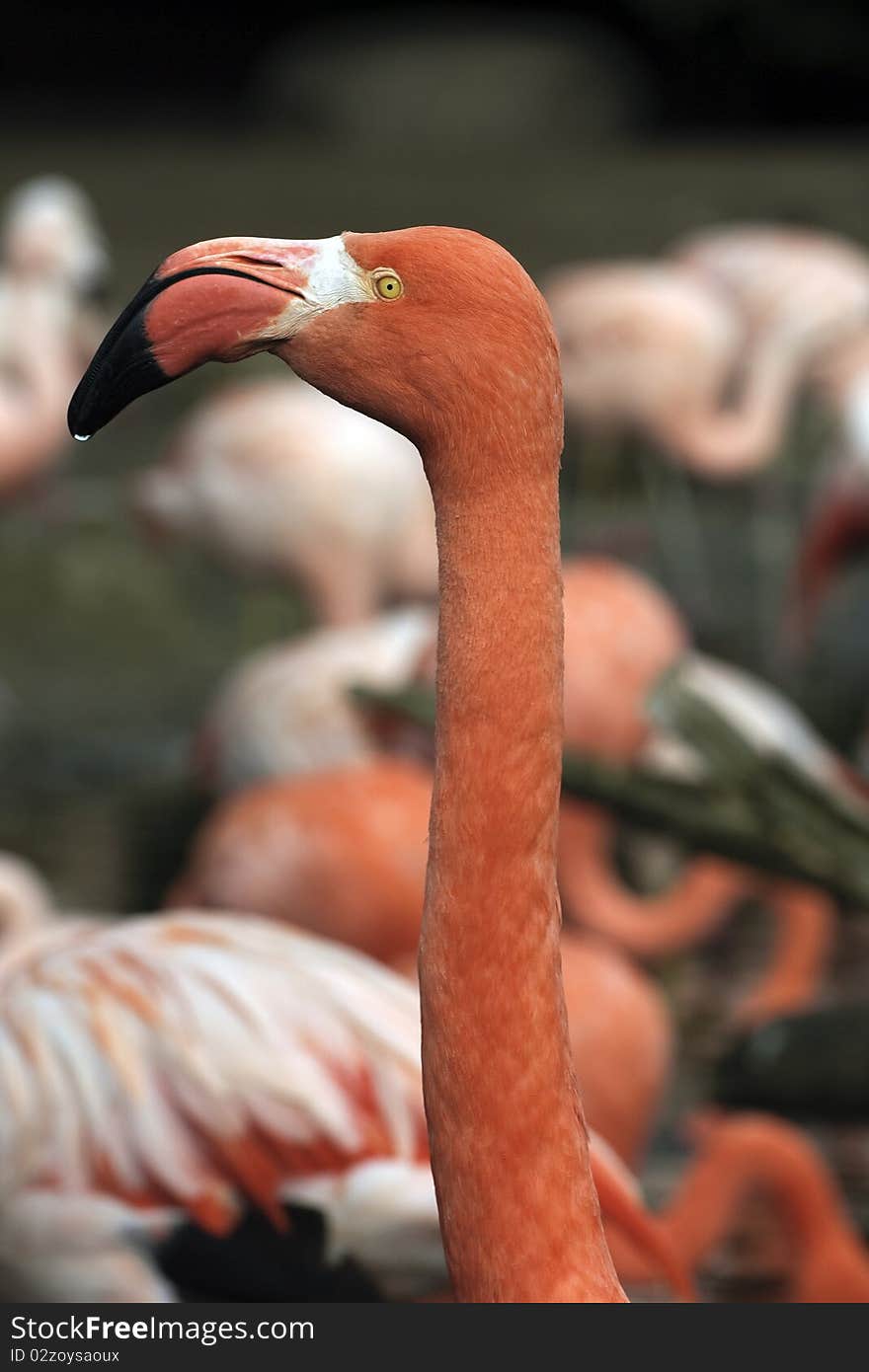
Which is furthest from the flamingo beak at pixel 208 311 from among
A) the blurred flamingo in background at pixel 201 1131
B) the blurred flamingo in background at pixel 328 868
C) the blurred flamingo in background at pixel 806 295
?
the blurred flamingo in background at pixel 806 295

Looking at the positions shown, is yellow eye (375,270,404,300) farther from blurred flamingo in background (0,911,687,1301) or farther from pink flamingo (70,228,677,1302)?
blurred flamingo in background (0,911,687,1301)

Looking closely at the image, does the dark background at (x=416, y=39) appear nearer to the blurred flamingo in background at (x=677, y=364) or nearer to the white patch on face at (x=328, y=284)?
the blurred flamingo in background at (x=677, y=364)

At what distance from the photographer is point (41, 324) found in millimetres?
5770

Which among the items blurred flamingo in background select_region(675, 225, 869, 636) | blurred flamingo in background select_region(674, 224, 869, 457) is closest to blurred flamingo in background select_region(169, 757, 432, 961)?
blurred flamingo in background select_region(675, 225, 869, 636)

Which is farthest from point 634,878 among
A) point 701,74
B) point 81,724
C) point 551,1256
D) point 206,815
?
point 701,74

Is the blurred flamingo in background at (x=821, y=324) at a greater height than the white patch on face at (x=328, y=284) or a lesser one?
greater

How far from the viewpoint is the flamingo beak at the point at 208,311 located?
1.06 m

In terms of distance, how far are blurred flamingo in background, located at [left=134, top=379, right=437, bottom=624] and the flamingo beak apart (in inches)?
151

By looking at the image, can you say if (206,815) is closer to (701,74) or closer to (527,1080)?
(527,1080)

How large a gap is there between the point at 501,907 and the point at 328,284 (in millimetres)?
354

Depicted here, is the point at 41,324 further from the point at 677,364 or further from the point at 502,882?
the point at 502,882

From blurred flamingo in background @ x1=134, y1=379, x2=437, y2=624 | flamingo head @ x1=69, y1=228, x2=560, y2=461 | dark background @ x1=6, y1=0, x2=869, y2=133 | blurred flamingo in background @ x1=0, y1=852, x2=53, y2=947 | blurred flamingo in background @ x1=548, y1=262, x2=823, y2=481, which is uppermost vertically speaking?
dark background @ x1=6, y1=0, x2=869, y2=133

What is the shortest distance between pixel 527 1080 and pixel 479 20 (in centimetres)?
1454

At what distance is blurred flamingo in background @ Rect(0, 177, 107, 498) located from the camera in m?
5.45
